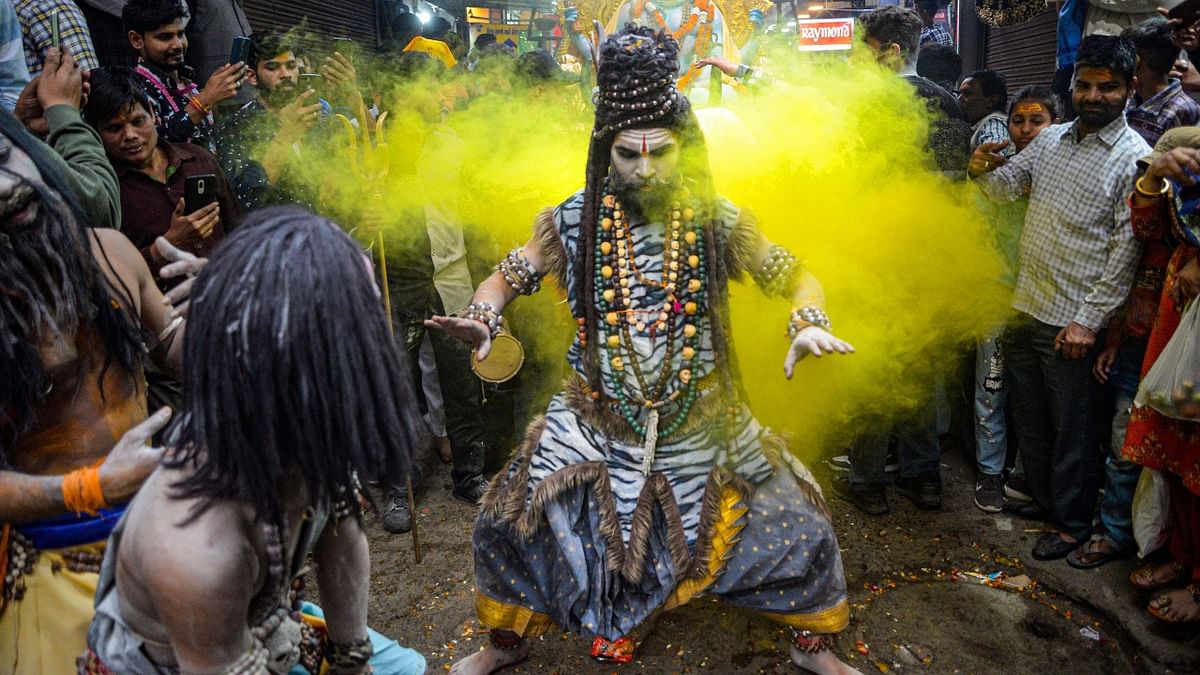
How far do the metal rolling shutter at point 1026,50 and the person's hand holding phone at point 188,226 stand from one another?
27.9ft

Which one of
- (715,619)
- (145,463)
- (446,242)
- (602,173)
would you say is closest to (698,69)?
(446,242)

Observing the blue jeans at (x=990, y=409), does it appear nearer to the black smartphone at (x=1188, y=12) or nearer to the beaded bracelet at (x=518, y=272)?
the black smartphone at (x=1188, y=12)

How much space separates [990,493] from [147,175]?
4888 mm

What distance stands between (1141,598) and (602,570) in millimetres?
2709

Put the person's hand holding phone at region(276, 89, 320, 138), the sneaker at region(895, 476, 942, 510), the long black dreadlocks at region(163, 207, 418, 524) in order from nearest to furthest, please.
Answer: the long black dreadlocks at region(163, 207, 418, 524) → the person's hand holding phone at region(276, 89, 320, 138) → the sneaker at region(895, 476, 942, 510)

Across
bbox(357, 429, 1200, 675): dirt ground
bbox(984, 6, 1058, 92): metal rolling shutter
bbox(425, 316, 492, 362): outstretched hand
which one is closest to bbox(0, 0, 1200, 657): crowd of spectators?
bbox(357, 429, 1200, 675): dirt ground

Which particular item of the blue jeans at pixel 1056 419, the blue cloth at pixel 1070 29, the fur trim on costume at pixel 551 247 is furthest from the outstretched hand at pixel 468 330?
the blue cloth at pixel 1070 29

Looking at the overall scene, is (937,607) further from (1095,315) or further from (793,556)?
(1095,315)

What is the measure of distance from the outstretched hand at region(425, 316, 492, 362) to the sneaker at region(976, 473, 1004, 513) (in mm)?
3360

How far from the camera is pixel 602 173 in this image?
324 cm

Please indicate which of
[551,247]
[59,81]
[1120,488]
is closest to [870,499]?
[1120,488]

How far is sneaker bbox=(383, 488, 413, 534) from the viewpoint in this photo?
4.80 metres

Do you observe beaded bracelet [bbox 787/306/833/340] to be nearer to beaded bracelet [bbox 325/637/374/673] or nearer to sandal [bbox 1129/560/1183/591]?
beaded bracelet [bbox 325/637/374/673]

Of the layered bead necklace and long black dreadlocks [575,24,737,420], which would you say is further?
the layered bead necklace
